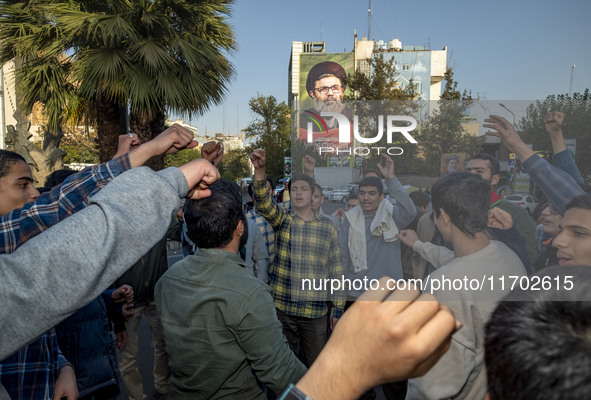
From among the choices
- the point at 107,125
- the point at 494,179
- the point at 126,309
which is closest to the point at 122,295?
the point at 126,309

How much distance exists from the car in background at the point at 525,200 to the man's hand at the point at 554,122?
24 cm

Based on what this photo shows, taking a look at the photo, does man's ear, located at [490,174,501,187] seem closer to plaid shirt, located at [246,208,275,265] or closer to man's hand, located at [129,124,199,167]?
man's hand, located at [129,124,199,167]

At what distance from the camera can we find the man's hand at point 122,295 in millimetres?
2566

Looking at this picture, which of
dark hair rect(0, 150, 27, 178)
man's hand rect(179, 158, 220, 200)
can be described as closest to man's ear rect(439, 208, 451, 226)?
man's hand rect(179, 158, 220, 200)

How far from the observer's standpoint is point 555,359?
1.88 feet

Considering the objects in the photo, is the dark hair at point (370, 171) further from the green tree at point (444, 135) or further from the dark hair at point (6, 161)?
the dark hair at point (6, 161)

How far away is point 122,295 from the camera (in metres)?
2.60

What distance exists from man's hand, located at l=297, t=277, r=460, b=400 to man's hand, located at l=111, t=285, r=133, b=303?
2317 millimetres

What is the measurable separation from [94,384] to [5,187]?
1.17 m

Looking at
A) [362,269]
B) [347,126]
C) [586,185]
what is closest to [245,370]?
[362,269]

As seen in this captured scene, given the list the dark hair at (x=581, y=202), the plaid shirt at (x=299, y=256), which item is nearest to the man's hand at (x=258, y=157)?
the plaid shirt at (x=299, y=256)

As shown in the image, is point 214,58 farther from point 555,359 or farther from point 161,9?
point 555,359

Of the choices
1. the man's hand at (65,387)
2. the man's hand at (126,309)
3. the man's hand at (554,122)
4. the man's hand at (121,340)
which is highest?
the man's hand at (554,122)

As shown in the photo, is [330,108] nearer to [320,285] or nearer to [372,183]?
[372,183]
